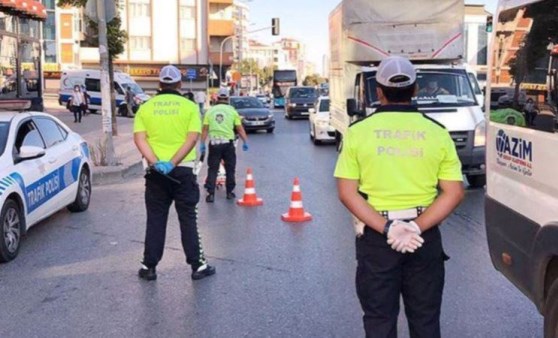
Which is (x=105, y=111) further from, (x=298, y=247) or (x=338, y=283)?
(x=338, y=283)

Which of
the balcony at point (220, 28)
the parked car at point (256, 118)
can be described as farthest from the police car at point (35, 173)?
the balcony at point (220, 28)

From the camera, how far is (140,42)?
7356 cm

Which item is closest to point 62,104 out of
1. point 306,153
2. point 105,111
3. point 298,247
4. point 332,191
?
point 306,153

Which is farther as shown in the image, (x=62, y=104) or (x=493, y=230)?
(x=62, y=104)

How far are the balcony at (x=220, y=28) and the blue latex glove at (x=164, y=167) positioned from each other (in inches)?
2756

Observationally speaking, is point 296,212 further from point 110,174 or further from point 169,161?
point 110,174

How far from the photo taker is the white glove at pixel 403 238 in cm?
324

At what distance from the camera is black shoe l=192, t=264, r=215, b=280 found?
247 inches

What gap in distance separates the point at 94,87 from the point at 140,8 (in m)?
33.7

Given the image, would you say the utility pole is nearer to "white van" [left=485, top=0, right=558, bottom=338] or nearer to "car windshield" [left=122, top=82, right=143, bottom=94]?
"white van" [left=485, top=0, right=558, bottom=338]

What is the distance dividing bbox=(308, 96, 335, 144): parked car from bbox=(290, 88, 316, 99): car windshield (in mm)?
15016

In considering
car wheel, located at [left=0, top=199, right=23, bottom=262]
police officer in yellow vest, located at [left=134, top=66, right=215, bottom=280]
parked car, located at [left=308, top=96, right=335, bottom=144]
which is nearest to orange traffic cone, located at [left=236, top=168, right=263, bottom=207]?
car wheel, located at [left=0, top=199, right=23, bottom=262]

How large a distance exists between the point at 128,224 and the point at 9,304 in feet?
11.3

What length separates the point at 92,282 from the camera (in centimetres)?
627
